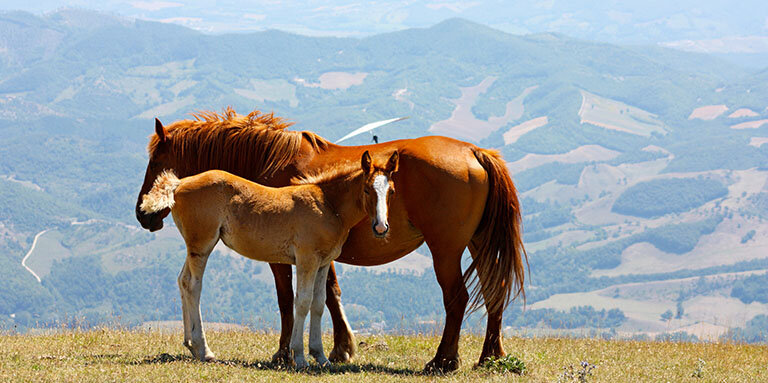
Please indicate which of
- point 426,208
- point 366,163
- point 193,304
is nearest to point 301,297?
point 193,304

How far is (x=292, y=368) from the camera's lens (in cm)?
876

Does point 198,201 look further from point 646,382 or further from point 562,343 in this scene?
point 562,343

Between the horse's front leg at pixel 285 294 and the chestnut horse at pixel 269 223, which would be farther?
the horse's front leg at pixel 285 294

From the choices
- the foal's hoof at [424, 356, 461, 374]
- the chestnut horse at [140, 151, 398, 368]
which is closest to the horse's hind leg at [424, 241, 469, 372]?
the foal's hoof at [424, 356, 461, 374]

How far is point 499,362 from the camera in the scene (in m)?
9.58

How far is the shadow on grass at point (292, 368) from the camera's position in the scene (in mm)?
8823

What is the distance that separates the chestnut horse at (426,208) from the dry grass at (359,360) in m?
0.67

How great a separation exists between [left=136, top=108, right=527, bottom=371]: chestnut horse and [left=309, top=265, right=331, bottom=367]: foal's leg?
64 cm

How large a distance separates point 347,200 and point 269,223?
949 millimetres

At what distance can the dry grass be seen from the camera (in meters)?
8.20

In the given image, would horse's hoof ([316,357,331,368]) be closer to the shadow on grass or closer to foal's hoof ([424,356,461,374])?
the shadow on grass

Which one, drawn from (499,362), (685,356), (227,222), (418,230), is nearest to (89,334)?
(227,222)

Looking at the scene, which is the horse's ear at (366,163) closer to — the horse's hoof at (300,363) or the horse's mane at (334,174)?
the horse's mane at (334,174)

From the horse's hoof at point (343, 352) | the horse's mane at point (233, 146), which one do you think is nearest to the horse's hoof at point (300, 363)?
the horse's hoof at point (343, 352)
